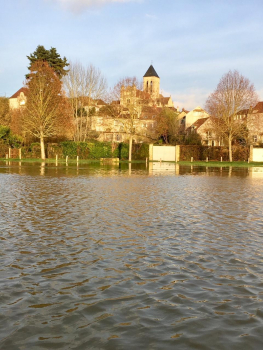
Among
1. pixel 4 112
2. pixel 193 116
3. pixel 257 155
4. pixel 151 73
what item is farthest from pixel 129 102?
pixel 151 73

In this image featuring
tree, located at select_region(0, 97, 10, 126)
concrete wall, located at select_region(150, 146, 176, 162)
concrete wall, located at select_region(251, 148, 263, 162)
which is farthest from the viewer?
tree, located at select_region(0, 97, 10, 126)

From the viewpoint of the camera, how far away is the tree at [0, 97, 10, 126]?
77.6 metres

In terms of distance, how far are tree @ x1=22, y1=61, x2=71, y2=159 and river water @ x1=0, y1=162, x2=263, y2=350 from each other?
44634 millimetres

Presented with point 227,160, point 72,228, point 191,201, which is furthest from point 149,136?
point 72,228

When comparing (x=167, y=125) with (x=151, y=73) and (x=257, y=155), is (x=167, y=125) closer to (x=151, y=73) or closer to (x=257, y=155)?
(x=257, y=155)

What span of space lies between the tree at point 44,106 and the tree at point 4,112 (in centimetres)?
2140

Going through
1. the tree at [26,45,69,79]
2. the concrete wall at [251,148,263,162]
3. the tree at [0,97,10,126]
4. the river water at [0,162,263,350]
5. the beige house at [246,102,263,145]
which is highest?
the tree at [26,45,69,79]

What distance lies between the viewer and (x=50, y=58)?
61.6 metres

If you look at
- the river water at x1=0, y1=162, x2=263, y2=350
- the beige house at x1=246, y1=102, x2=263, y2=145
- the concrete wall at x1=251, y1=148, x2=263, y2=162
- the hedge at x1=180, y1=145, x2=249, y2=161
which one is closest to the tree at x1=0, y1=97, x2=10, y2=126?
the hedge at x1=180, y1=145, x2=249, y2=161

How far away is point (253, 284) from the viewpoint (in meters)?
6.00

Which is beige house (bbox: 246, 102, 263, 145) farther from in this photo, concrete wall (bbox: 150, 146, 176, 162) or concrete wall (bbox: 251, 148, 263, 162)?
concrete wall (bbox: 150, 146, 176, 162)

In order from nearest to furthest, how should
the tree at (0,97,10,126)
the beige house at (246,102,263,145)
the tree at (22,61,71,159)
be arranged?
the tree at (22,61,71,159)
the beige house at (246,102,263,145)
the tree at (0,97,10,126)

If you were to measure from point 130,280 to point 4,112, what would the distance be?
8167cm

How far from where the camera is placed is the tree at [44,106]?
55156mm
